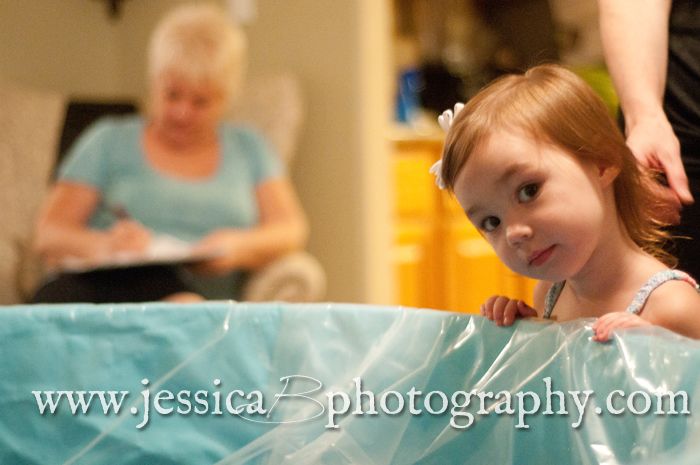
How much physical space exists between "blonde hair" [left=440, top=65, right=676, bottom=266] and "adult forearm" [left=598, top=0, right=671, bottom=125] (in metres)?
0.04

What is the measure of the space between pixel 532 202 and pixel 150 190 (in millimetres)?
1299

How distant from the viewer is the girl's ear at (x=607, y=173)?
0.85m

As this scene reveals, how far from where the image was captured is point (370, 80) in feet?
7.86

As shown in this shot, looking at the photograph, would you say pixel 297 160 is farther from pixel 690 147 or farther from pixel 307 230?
pixel 690 147

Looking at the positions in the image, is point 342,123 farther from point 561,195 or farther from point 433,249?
point 561,195

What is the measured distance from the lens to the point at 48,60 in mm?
2783

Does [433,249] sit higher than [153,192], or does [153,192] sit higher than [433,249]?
[153,192]

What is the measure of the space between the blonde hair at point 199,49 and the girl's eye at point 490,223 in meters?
1.21

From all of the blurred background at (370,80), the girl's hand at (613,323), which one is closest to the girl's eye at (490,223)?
the girl's hand at (613,323)

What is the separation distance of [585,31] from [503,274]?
0.71 m

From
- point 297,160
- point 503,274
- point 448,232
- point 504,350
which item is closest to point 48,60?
point 297,160

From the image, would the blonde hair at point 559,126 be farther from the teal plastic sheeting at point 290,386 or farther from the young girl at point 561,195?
the teal plastic sheeting at point 290,386

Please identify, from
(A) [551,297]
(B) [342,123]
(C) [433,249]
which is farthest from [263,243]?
(A) [551,297]

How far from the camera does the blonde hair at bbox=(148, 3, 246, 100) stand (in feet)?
6.38
